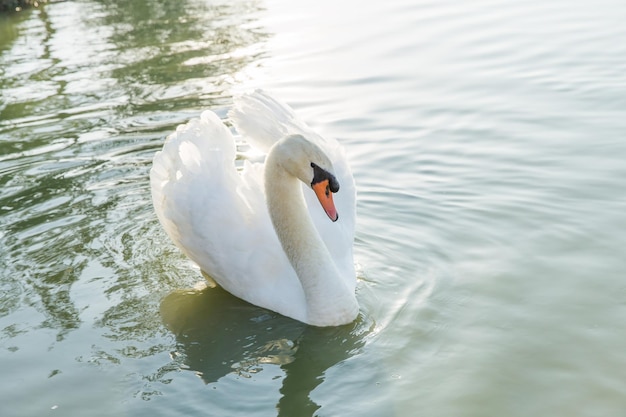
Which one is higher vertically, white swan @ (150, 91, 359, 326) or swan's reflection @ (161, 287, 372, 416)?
white swan @ (150, 91, 359, 326)

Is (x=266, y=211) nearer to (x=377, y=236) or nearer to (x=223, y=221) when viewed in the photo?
(x=223, y=221)

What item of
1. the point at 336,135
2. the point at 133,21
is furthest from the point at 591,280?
the point at 133,21

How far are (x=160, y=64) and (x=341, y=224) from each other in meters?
8.10

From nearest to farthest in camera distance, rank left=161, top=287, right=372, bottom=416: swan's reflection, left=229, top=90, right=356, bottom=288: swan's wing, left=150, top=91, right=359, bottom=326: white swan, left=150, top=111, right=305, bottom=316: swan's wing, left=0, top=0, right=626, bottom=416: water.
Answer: left=0, top=0, right=626, bottom=416: water, left=161, top=287, right=372, bottom=416: swan's reflection, left=150, top=91, right=359, bottom=326: white swan, left=150, top=111, right=305, bottom=316: swan's wing, left=229, top=90, right=356, bottom=288: swan's wing

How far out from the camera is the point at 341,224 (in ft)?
22.7

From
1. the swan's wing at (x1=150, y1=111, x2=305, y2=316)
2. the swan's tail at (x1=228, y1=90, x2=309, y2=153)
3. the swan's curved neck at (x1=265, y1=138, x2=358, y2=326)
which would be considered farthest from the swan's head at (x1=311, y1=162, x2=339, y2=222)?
the swan's tail at (x1=228, y1=90, x2=309, y2=153)

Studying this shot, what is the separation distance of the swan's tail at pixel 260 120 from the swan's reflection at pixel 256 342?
4.12 feet

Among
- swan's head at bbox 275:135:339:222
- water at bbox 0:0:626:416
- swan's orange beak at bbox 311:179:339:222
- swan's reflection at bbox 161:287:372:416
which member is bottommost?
swan's reflection at bbox 161:287:372:416

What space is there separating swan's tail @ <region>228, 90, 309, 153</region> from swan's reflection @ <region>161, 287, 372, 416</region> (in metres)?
1.26

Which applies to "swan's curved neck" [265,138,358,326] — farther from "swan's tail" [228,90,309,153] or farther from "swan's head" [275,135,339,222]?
"swan's tail" [228,90,309,153]

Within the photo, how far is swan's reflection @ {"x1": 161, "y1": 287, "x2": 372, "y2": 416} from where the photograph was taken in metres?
5.82

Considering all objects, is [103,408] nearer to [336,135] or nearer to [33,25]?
[336,135]

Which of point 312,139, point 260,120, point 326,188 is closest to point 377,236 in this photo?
point 312,139

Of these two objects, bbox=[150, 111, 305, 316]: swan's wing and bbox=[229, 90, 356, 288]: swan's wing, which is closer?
bbox=[150, 111, 305, 316]: swan's wing
